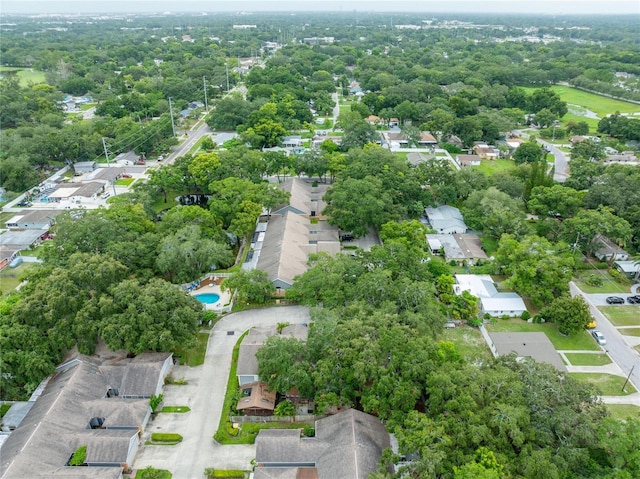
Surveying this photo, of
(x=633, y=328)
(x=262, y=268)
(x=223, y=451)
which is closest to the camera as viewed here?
(x=223, y=451)

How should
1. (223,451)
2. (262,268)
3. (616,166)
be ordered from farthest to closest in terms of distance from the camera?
(616,166), (262,268), (223,451)

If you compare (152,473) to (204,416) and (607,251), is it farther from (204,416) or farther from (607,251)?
(607,251)

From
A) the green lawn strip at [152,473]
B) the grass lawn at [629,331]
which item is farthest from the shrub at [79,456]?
the grass lawn at [629,331]

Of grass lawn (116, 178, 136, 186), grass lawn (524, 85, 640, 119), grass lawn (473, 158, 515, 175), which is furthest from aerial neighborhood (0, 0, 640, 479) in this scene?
grass lawn (524, 85, 640, 119)

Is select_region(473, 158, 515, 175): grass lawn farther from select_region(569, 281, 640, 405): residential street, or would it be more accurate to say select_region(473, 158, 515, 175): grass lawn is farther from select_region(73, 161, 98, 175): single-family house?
select_region(73, 161, 98, 175): single-family house

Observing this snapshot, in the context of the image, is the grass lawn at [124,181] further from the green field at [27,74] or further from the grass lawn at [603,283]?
the green field at [27,74]

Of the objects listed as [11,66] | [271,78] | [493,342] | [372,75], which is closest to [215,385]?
[493,342]

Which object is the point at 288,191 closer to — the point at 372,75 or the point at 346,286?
the point at 346,286
